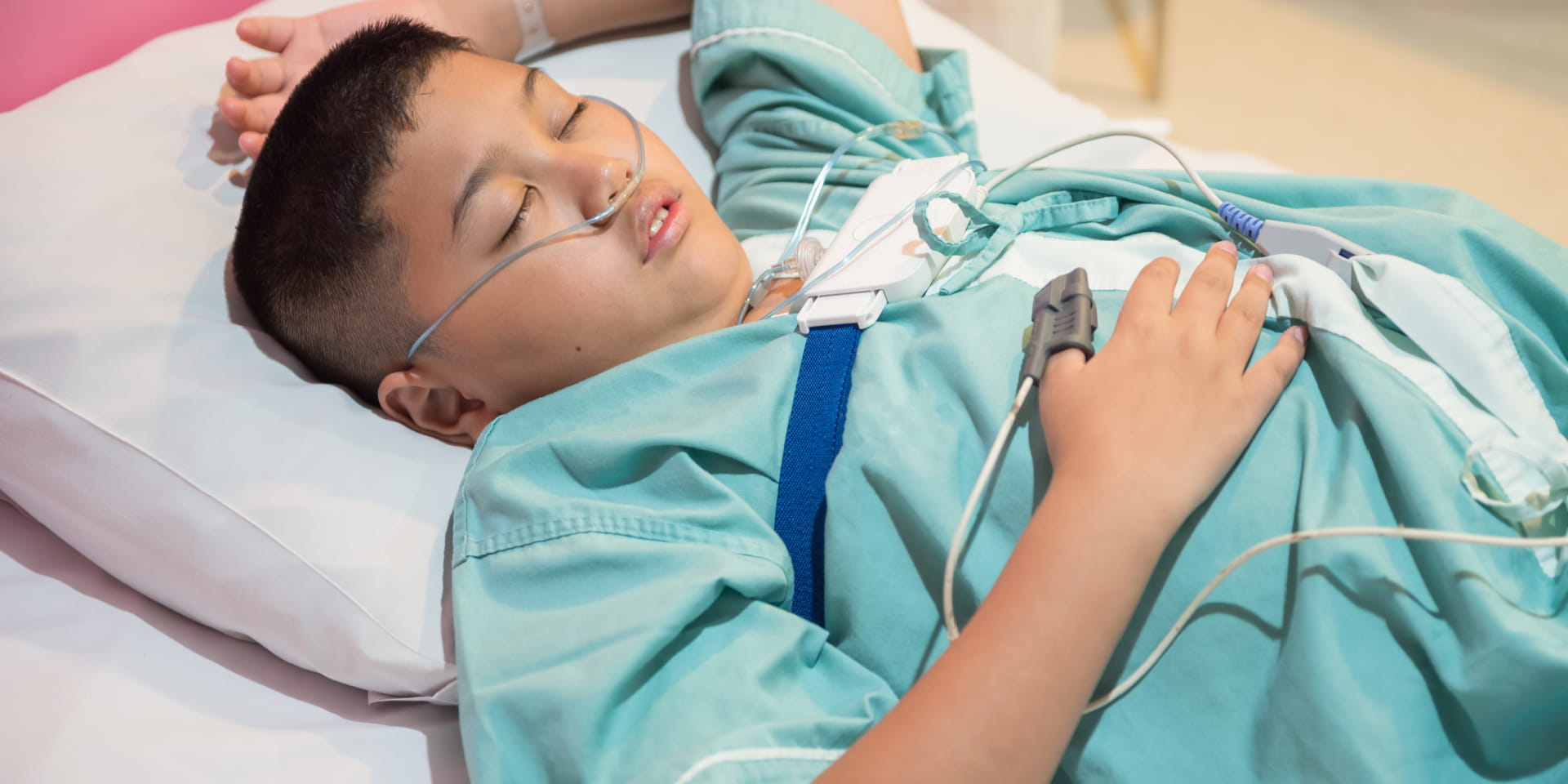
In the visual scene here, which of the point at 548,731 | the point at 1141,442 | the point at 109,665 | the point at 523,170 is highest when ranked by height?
the point at 523,170

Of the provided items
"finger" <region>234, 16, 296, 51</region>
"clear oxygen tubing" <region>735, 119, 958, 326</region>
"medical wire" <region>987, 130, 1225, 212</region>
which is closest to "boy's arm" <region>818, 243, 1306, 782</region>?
"medical wire" <region>987, 130, 1225, 212</region>

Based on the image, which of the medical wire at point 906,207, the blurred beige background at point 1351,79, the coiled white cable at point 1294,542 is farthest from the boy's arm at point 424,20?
the coiled white cable at point 1294,542

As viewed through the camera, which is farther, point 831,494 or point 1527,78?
point 1527,78

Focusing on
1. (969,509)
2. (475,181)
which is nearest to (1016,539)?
(969,509)

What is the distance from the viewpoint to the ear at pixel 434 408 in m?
0.96

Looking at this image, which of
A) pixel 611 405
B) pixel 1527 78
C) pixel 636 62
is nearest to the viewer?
pixel 611 405

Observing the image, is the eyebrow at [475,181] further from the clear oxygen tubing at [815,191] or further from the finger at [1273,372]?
the finger at [1273,372]

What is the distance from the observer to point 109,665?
931mm

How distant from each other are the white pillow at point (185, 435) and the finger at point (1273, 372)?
2.25 feet

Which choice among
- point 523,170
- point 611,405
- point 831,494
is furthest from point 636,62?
point 831,494

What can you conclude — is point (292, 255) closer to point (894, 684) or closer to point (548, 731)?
point (548, 731)

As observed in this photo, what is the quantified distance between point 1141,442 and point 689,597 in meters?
0.34

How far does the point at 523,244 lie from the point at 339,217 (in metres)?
0.17

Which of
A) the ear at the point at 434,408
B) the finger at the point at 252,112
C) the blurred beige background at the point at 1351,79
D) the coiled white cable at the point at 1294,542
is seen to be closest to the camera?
the coiled white cable at the point at 1294,542
